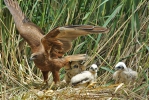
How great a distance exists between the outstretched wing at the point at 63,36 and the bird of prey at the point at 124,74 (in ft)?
1.57

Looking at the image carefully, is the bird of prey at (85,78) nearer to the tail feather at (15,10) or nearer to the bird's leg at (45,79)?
the bird's leg at (45,79)

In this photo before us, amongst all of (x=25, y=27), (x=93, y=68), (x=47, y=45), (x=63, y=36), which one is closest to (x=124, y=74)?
(x=93, y=68)

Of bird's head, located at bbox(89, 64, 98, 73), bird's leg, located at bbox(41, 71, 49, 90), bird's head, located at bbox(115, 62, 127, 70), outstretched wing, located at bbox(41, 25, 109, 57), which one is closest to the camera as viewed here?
outstretched wing, located at bbox(41, 25, 109, 57)

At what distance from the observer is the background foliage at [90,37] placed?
7039 millimetres

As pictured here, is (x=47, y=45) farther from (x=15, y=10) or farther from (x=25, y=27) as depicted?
(x=15, y=10)

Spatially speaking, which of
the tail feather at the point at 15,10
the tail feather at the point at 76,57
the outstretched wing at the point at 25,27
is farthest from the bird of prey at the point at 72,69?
the tail feather at the point at 15,10

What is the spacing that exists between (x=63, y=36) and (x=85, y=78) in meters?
0.44

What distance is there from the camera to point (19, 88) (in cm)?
688

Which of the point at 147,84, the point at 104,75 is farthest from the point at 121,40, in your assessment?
the point at 147,84

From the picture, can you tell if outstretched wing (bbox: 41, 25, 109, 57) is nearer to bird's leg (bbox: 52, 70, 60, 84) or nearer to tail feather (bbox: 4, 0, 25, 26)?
bird's leg (bbox: 52, 70, 60, 84)

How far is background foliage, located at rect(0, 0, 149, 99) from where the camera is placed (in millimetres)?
7039

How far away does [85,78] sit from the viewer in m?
6.66

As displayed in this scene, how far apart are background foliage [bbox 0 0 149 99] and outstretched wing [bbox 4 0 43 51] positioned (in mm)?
159

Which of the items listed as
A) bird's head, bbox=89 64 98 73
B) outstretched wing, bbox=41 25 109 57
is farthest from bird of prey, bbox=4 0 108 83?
bird's head, bbox=89 64 98 73
